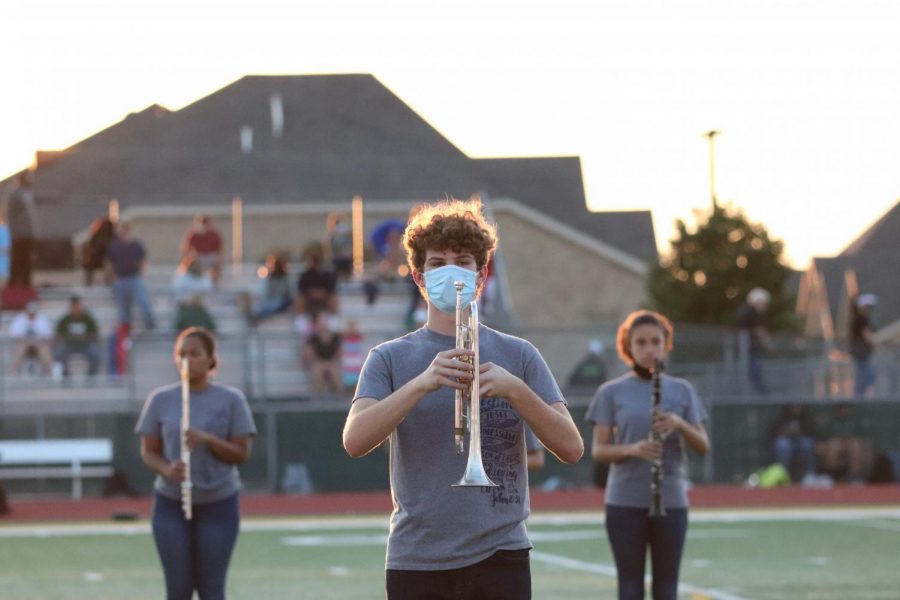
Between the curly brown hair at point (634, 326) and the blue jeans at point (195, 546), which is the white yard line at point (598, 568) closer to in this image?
the curly brown hair at point (634, 326)

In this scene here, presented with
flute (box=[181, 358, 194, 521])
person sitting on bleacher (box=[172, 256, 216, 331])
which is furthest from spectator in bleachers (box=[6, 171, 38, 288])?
flute (box=[181, 358, 194, 521])

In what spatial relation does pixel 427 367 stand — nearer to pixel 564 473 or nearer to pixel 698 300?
pixel 564 473

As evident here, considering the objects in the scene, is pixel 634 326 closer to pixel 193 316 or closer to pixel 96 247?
pixel 193 316

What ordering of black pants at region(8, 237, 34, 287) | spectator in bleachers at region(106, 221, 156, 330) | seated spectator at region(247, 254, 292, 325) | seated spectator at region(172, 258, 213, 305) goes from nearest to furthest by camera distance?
spectator in bleachers at region(106, 221, 156, 330), seated spectator at region(247, 254, 292, 325), seated spectator at region(172, 258, 213, 305), black pants at region(8, 237, 34, 287)

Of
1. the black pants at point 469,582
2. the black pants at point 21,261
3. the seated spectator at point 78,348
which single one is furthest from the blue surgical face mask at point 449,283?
the black pants at point 21,261

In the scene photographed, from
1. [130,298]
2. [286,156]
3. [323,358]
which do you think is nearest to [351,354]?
[323,358]

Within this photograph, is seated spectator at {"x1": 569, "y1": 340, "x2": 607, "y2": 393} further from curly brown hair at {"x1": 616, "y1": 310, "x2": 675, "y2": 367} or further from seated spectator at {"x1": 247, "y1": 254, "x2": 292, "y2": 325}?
curly brown hair at {"x1": 616, "y1": 310, "x2": 675, "y2": 367}

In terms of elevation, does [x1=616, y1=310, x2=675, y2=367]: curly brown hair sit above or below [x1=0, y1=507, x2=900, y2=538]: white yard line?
above

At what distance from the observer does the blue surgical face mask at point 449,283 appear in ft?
16.9

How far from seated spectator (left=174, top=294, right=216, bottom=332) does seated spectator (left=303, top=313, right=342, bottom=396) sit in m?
1.77

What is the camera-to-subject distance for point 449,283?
5.18m

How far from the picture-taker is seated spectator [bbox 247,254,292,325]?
2948 centimetres

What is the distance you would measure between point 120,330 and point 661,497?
18.7 meters

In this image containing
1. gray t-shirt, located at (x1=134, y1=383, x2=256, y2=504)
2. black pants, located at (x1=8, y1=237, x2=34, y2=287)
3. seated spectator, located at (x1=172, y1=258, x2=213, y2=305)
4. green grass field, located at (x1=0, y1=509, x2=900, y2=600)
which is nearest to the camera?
gray t-shirt, located at (x1=134, y1=383, x2=256, y2=504)
